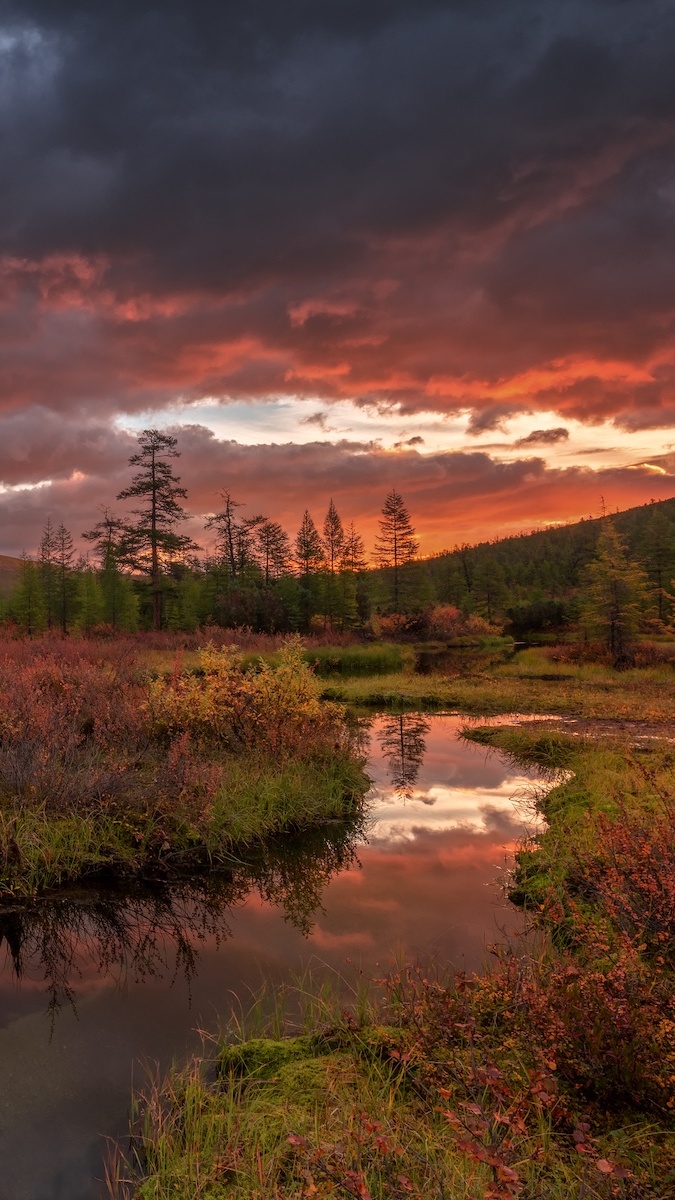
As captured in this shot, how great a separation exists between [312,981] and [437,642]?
145 ft

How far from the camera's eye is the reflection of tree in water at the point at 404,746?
11664 millimetres

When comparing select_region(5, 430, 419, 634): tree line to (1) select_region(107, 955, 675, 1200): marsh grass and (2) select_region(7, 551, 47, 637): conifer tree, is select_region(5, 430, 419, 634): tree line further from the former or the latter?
(1) select_region(107, 955, 675, 1200): marsh grass

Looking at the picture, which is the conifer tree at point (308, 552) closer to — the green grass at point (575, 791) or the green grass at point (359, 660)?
the green grass at point (359, 660)

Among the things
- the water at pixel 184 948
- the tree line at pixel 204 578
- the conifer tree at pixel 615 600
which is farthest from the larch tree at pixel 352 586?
the water at pixel 184 948

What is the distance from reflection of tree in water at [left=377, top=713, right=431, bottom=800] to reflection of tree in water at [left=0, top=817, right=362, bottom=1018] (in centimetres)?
362

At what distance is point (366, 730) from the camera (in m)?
16.2

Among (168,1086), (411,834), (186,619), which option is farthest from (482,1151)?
(186,619)

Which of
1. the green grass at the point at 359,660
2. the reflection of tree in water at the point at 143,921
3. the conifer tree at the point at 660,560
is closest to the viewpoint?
the reflection of tree in water at the point at 143,921

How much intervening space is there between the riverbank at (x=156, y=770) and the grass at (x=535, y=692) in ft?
27.1

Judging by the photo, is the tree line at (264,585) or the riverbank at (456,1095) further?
the tree line at (264,585)

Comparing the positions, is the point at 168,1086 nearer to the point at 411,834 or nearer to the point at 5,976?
the point at 5,976

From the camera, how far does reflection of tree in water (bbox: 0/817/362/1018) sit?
5.60 meters

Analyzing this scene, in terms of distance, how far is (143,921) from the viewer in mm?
6422

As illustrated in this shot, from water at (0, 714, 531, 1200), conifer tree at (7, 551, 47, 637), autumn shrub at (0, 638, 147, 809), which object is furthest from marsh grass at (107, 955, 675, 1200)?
conifer tree at (7, 551, 47, 637)
